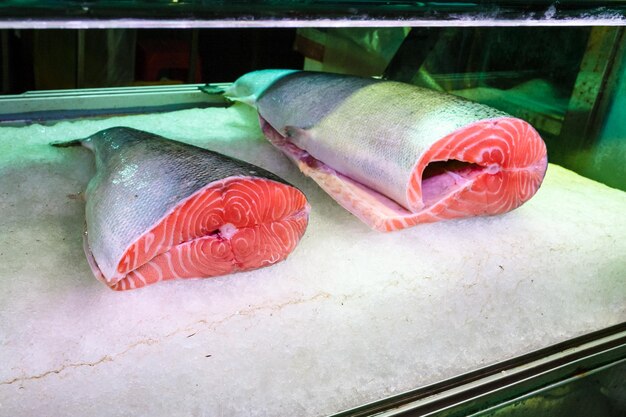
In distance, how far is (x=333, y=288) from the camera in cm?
177

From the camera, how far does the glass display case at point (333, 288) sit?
1321mm

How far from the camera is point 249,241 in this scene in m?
1.76

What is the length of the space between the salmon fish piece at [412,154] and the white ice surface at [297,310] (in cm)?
11

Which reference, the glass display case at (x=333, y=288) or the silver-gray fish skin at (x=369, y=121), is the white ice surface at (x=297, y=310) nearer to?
the glass display case at (x=333, y=288)

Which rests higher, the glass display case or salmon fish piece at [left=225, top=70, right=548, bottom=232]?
salmon fish piece at [left=225, top=70, right=548, bottom=232]

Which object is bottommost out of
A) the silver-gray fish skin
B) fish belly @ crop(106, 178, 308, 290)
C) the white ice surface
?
the white ice surface

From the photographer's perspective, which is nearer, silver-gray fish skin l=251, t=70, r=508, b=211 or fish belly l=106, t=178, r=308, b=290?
fish belly l=106, t=178, r=308, b=290

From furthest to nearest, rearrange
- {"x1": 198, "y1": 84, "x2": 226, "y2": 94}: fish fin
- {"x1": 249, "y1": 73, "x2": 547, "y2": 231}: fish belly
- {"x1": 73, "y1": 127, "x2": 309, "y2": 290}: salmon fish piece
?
{"x1": 198, "y1": 84, "x2": 226, "y2": 94}: fish fin → {"x1": 249, "y1": 73, "x2": 547, "y2": 231}: fish belly → {"x1": 73, "y1": 127, "x2": 309, "y2": 290}: salmon fish piece

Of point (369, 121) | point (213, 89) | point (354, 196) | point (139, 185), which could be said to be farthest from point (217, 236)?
point (213, 89)

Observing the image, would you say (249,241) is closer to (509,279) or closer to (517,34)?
(509,279)

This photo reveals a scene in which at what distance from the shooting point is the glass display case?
4.33 feet

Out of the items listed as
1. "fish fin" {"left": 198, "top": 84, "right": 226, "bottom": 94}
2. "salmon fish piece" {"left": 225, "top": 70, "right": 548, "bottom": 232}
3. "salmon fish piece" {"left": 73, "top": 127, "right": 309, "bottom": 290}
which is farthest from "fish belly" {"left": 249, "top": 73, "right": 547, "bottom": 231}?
"fish fin" {"left": 198, "top": 84, "right": 226, "bottom": 94}

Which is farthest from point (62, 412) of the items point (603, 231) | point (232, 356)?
point (603, 231)

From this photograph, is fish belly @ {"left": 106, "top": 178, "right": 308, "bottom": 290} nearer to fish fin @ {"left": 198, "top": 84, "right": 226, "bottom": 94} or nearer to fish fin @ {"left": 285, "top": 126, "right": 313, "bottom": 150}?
fish fin @ {"left": 285, "top": 126, "right": 313, "bottom": 150}
